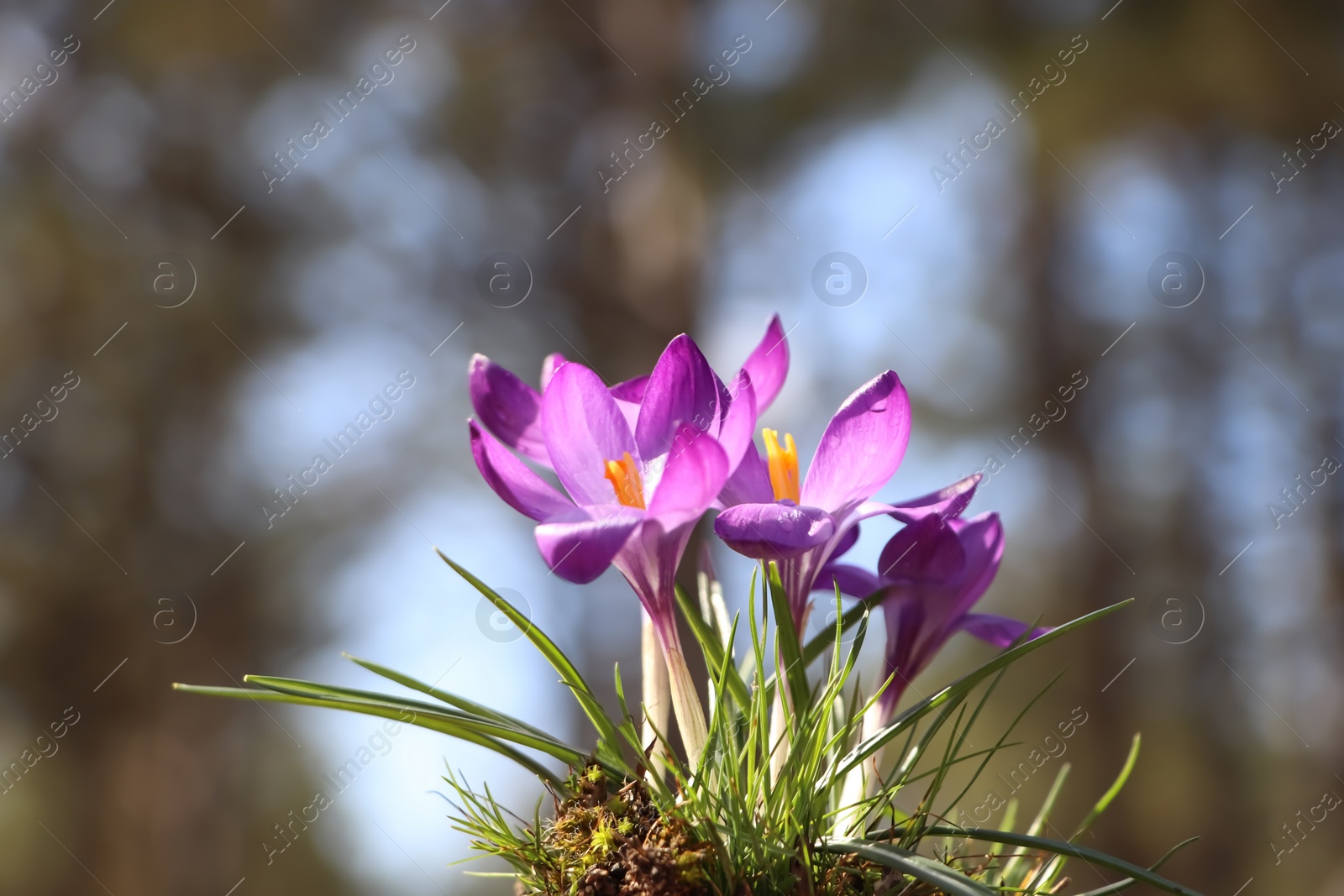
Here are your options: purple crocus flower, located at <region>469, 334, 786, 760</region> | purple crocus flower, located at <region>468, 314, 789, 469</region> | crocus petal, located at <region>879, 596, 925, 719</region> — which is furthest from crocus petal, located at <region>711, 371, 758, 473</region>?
crocus petal, located at <region>879, 596, 925, 719</region>

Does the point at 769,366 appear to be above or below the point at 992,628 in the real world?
above

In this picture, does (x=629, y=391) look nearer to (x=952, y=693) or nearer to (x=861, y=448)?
(x=861, y=448)

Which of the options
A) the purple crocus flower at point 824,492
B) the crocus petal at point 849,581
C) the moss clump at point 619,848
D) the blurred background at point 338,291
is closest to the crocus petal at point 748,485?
the purple crocus flower at point 824,492

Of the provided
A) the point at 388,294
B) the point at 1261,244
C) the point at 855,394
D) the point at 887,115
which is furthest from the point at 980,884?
the point at 1261,244

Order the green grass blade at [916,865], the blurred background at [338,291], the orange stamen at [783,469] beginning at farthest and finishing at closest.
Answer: the blurred background at [338,291] → the orange stamen at [783,469] → the green grass blade at [916,865]

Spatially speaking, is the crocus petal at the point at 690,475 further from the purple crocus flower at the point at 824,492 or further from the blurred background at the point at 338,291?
the blurred background at the point at 338,291

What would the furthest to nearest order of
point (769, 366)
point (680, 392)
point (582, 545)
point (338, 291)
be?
point (338, 291) < point (769, 366) < point (680, 392) < point (582, 545)

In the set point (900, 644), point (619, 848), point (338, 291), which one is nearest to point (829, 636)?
point (900, 644)

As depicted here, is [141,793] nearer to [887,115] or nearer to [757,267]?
[757,267]

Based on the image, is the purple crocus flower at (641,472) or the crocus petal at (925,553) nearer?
the purple crocus flower at (641,472)

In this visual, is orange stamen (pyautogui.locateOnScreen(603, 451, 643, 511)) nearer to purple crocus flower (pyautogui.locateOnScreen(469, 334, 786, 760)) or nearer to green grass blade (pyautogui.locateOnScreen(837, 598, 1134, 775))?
purple crocus flower (pyautogui.locateOnScreen(469, 334, 786, 760))
